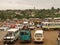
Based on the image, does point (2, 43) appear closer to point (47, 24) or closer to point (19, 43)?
point (19, 43)

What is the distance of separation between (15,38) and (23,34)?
1578mm

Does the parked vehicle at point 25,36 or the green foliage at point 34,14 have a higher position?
the parked vehicle at point 25,36

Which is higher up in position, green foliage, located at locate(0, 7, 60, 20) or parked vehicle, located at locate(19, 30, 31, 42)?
parked vehicle, located at locate(19, 30, 31, 42)

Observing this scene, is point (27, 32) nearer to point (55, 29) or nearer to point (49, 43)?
point (49, 43)

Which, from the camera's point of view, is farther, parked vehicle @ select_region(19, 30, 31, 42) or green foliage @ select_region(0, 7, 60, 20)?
green foliage @ select_region(0, 7, 60, 20)

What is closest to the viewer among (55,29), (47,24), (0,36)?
(0,36)

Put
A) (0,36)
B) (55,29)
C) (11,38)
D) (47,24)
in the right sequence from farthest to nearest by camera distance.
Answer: (47,24)
(55,29)
(0,36)
(11,38)

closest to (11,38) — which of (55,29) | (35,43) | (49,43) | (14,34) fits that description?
(14,34)

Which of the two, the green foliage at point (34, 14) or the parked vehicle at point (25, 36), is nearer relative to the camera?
the parked vehicle at point (25, 36)

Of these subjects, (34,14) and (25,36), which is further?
(34,14)

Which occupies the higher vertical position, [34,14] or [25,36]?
[25,36]

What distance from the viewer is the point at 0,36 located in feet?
93.4

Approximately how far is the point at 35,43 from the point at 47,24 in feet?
61.5

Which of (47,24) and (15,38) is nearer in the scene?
(15,38)
